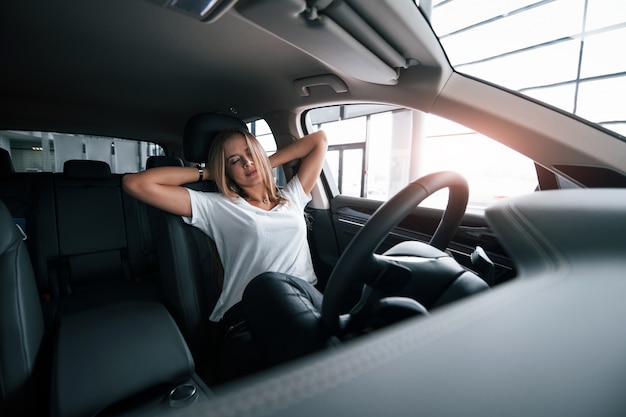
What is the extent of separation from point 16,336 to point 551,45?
5078mm

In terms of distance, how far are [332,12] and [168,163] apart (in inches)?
75.7

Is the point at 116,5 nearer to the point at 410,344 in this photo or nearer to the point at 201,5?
the point at 201,5

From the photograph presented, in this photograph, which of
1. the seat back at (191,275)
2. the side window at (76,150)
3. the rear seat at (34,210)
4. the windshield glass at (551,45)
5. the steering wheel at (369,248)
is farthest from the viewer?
the side window at (76,150)

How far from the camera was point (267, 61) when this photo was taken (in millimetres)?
1581

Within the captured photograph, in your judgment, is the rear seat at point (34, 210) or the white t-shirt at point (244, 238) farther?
the rear seat at point (34, 210)

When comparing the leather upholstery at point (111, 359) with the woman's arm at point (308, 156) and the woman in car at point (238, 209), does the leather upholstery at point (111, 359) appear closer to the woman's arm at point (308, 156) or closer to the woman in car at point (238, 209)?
the woman in car at point (238, 209)

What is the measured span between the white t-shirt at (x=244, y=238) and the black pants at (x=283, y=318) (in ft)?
1.20

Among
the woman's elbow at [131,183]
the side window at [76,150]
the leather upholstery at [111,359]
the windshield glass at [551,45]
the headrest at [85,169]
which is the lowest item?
the leather upholstery at [111,359]

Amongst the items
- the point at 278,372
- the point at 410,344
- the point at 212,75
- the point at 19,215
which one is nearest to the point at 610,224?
the point at 410,344

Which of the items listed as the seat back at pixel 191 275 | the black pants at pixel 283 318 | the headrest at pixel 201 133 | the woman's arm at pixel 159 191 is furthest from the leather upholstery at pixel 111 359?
the headrest at pixel 201 133

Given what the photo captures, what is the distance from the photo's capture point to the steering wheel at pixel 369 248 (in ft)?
1.93

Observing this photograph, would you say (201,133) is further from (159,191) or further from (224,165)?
(159,191)

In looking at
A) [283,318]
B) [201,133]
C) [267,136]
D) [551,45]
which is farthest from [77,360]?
[551,45]

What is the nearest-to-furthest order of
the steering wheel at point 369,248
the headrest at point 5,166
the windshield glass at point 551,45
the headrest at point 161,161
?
the steering wheel at point 369,248
the headrest at point 5,166
the headrest at point 161,161
the windshield glass at point 551,45
